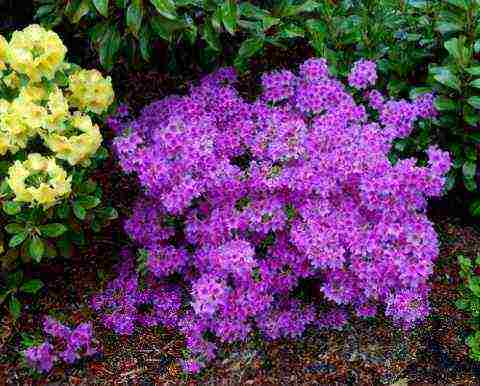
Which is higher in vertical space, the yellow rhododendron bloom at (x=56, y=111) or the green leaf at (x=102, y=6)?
the green leaf at (x=102, y=6)

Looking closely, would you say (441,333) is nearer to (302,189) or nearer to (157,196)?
(302,189)

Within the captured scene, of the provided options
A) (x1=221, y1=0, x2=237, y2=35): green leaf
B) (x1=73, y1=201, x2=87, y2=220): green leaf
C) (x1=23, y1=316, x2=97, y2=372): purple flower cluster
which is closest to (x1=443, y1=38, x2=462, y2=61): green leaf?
(x1=221, y1=0, x2=237, y2=35): green leaf

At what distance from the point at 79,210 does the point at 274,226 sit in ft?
2.54

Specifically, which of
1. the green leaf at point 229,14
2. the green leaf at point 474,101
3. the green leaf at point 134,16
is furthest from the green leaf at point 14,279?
the green leaf at point 474,101

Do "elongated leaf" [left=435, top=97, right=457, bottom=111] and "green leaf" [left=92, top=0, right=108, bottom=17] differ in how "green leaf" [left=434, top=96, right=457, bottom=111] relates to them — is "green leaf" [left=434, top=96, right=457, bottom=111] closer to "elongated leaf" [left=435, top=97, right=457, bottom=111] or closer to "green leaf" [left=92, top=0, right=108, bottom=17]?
"elongated leaf" [left=435, top=97, right=457, bottom=111]

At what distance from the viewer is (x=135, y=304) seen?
3266mm

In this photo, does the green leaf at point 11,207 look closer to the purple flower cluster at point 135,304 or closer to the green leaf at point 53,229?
the green leaf at point 53,229

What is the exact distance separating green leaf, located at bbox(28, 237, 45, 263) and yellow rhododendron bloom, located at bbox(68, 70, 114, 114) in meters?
0.62

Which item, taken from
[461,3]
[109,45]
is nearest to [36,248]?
[109,45]

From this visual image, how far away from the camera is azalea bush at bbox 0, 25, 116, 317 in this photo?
2.88 metres

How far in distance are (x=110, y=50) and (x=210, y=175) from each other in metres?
0.86

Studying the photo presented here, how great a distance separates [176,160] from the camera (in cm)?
309

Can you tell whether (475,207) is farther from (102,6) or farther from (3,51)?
(3,51)

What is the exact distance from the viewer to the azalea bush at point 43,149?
9.46ft
